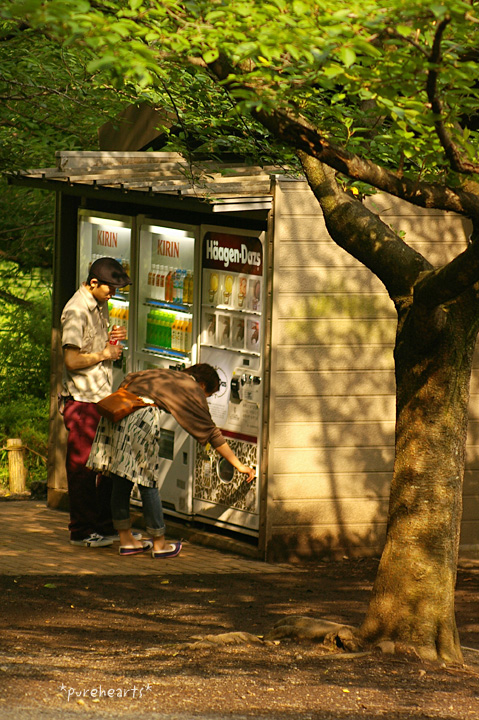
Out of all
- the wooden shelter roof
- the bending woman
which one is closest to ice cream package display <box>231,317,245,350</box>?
the bending woman

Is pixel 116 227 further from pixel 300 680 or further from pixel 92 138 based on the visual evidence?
pixel 300 680

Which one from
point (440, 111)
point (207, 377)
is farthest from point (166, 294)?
point (440, 111)

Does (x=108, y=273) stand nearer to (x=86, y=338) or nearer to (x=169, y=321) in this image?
(x=86, y=338)

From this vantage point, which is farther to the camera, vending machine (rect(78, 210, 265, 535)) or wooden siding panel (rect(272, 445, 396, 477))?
vending machine (rect(78, 210, 265, 535))

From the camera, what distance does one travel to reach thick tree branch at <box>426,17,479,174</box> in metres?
4.25

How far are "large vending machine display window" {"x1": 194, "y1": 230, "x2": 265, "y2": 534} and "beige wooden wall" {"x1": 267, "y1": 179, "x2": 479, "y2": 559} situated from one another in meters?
0.28

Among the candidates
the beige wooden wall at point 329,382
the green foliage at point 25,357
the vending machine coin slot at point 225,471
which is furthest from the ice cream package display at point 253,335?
the green foliage at point 25,357

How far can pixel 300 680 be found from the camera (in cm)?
527

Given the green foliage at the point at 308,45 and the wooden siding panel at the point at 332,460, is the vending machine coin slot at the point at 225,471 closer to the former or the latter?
the wooden siding panel at the point at 332,460

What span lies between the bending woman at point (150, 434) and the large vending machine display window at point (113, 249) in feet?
6.41

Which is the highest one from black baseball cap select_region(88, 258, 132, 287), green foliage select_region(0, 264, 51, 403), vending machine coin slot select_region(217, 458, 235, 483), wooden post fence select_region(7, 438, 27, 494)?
black baseball cap select_region(88, 258, 132, 287)

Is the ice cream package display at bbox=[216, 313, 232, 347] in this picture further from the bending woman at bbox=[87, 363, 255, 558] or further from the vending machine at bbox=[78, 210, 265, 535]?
the bending woman at bbox=[87, 363, 255, 558]

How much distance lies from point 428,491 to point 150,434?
2.71 m

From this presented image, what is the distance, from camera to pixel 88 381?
850cm
